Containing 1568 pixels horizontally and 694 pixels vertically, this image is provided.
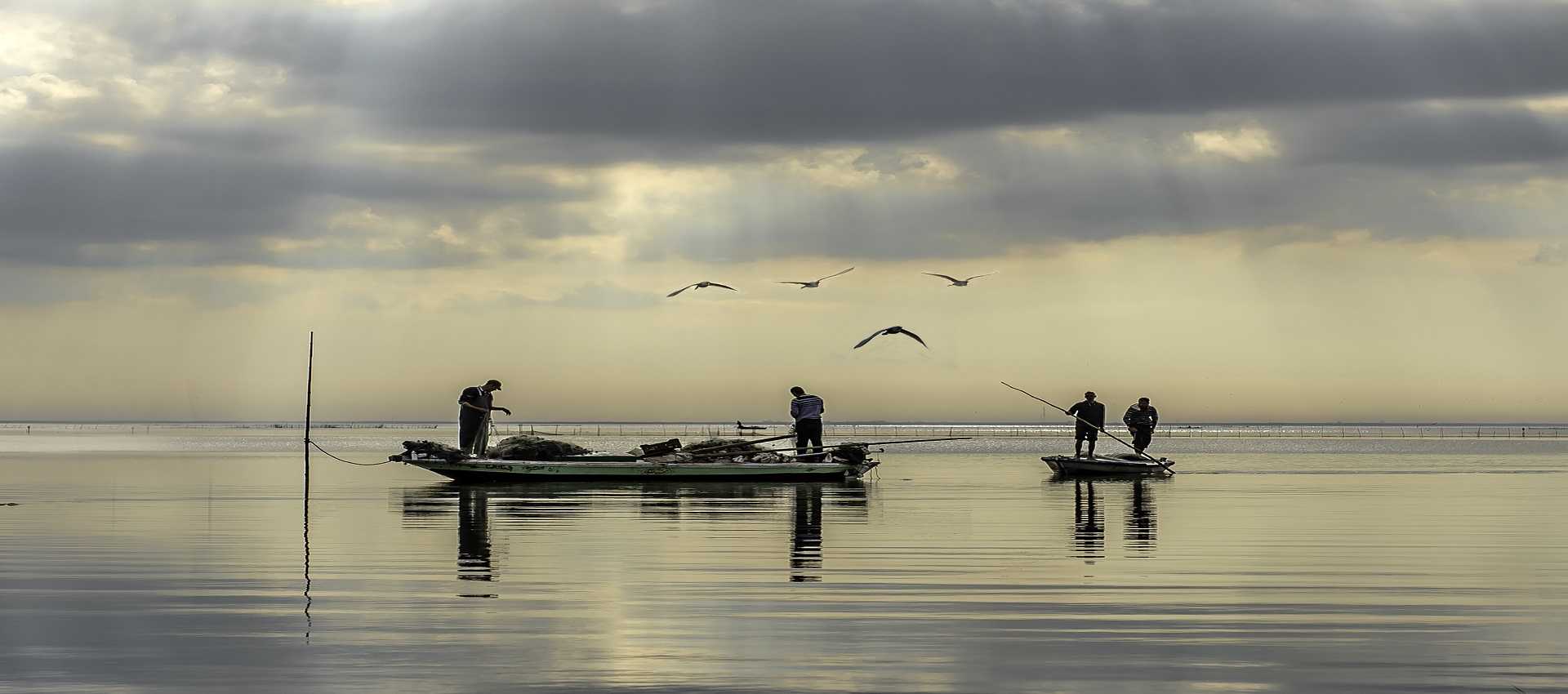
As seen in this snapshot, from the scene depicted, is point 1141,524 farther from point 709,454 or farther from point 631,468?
point 709,454

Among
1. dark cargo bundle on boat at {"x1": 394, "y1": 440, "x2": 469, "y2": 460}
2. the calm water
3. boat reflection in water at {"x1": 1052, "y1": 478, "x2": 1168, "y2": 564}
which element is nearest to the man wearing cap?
dark cargo bundle on boat at {"x1": 394, "y1": 440, "x2": 469, "y2": 460}

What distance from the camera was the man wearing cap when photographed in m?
37.7

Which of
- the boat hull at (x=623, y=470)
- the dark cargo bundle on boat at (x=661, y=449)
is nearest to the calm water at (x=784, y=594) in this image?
the boat hull at (x=623, y=470)

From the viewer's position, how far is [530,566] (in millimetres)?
17672

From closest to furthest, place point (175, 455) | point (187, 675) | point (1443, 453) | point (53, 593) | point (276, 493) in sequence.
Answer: point (187, 675) < point (53, 593) < point (276, 493) < point (175, 455) < point (1443, 453)

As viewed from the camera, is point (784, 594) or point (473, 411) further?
point (473, 411)

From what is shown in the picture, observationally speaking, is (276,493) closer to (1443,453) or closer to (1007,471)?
(1007,471)

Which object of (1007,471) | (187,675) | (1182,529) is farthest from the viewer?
(1007,471)

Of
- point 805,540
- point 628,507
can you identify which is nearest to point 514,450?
point 628,507

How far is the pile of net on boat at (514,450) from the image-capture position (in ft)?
126

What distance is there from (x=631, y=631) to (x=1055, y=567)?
21.2ft

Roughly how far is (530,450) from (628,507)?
34.9ft

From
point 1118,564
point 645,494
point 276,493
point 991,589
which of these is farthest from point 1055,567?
point 276,493

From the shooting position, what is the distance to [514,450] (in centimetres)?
3922
